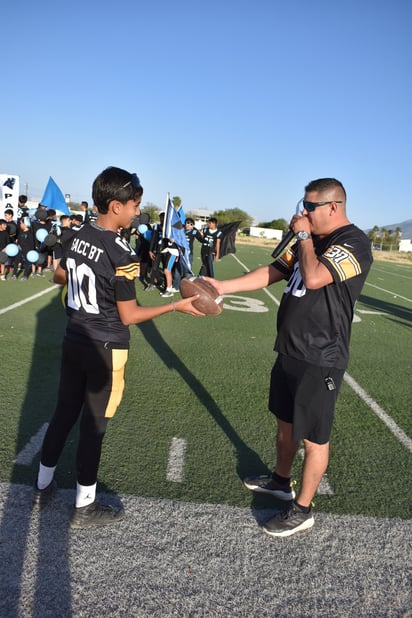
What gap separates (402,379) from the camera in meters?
5.84

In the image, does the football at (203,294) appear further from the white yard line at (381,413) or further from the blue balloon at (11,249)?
the blue balloon at (11,249)

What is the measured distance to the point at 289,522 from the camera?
2.71 meters

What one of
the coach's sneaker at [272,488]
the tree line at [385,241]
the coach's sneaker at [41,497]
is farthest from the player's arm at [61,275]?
the tree line at [385,241]

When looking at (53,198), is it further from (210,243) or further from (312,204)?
(312,204)

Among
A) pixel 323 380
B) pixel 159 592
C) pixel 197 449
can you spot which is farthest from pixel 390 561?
pixel 197 449

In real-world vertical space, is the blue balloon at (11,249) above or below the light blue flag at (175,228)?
below

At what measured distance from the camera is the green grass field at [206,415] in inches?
123

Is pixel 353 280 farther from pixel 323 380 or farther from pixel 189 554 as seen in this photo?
pixel 189 554

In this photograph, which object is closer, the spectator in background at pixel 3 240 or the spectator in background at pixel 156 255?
the spectator in background at pixel 3 240

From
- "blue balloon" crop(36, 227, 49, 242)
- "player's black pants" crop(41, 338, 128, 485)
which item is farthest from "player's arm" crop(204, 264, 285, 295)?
"blue balloon" crop(36, 227, 49, 242)

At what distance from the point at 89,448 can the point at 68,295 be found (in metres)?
0.93

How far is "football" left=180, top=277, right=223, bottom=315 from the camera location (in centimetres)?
282

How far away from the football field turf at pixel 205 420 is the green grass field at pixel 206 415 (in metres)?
0.01

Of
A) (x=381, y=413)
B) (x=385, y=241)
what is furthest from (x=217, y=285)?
(x=385, y=241)
